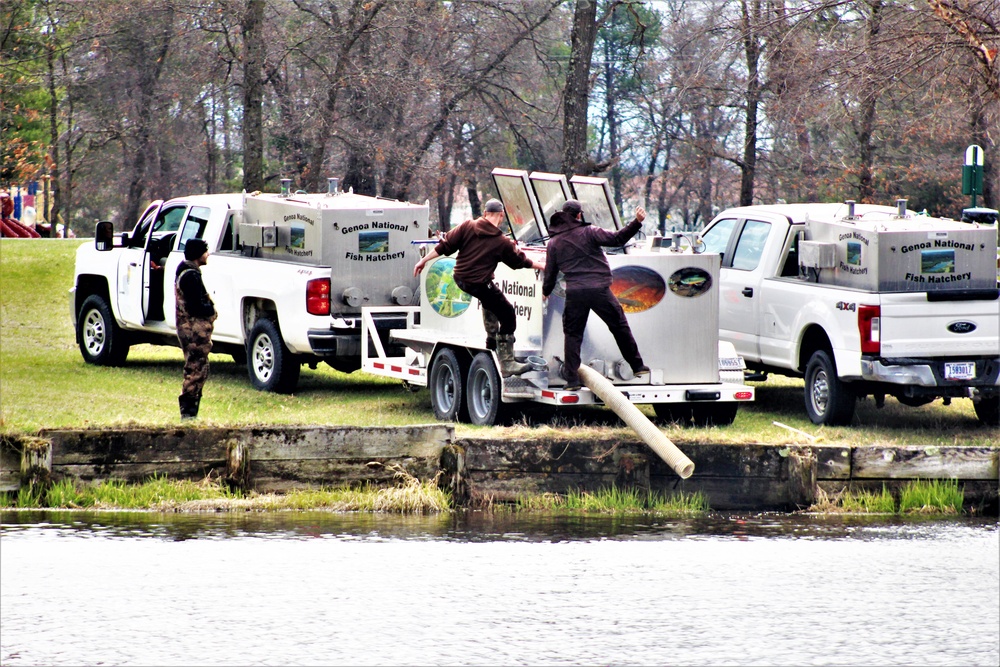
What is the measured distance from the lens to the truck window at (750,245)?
49.0ft

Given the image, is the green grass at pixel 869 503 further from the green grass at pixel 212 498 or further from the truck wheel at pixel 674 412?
the green grass at pixel 212 498

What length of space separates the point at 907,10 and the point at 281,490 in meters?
11.9

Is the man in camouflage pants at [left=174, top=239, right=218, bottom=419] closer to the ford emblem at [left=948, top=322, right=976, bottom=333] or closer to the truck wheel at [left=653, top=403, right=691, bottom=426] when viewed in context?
the truck wheel at [left=653, top=403, right=691, bottom=426]

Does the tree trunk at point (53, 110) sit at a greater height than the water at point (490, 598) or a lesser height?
greater

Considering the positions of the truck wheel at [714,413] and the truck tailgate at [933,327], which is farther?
the truck wheel at [714,413]

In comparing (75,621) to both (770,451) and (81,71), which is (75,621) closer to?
(770,451)

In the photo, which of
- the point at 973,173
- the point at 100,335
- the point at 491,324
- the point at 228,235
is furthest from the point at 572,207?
the point at 973,173

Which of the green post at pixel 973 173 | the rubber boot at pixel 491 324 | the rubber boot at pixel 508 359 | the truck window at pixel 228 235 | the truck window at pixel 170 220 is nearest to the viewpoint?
the rubber boot at pixel 508 359

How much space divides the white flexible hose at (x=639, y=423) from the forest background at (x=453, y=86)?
21.4ft

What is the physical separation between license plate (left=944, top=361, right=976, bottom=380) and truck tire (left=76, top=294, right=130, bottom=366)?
31.1 ft

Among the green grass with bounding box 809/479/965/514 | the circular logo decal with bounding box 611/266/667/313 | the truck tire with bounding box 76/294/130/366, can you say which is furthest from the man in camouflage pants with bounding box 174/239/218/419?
the green grass with bounding box 809/479/965/514

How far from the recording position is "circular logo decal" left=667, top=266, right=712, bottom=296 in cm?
1275

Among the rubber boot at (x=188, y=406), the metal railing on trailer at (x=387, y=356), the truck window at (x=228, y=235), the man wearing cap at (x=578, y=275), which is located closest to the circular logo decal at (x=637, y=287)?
the man wearing cap at (x=578, y=275)

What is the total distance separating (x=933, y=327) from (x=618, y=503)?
3.86 meters
